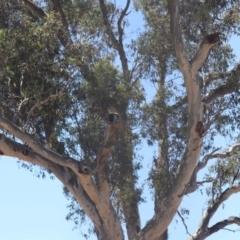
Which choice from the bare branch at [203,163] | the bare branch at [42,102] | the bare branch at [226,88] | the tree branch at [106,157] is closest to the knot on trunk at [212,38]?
the bare branch at [226,88]

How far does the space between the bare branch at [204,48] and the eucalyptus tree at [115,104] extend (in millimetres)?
20

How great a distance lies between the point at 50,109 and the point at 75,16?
2604 millimetres

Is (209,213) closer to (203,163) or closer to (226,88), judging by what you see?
(203,163)

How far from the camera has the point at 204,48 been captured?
13.6 meters

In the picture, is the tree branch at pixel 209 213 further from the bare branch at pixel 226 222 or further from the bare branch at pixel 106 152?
the bare branch at pixel 106 152

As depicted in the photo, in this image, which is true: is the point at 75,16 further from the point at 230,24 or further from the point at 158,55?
the point at 230,24

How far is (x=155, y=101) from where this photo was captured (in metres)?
16.0

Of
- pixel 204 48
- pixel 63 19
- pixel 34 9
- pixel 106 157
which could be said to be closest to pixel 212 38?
pixel 204 48

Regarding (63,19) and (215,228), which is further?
(215,228)

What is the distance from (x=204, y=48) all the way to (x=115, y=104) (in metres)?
2.52

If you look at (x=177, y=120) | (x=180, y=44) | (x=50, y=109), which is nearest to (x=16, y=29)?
(x=50, y=109)

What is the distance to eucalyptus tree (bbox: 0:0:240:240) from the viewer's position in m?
13.8

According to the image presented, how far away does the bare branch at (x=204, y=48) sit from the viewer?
1314cm

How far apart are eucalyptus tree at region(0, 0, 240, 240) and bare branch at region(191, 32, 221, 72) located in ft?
0.07
